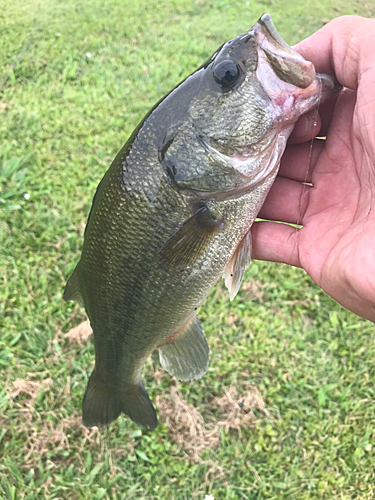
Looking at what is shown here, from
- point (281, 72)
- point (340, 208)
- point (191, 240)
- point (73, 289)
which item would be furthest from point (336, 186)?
point (73, 289)

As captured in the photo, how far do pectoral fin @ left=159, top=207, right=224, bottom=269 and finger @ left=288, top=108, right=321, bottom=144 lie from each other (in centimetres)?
55

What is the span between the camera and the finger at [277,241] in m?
2.03

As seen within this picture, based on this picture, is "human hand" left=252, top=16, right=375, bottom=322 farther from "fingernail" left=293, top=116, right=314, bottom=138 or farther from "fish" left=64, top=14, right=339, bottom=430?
"fish" left=64, top=14, right=339, bottom=430

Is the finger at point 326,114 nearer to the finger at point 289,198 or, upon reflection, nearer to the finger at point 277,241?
the finger at point 289,198

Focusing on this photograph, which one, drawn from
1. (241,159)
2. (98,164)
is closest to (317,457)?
(241,159)

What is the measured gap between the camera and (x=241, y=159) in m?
1.51

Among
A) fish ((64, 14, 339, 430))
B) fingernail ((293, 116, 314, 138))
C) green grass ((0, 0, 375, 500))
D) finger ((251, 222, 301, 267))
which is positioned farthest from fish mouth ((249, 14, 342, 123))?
green grass ((0, 0, 375, 500))

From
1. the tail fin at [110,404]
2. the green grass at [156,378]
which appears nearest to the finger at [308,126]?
the tail fin at [110,404]

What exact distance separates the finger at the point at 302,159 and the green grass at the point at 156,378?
1388 mm

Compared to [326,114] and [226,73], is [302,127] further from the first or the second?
[226,73]

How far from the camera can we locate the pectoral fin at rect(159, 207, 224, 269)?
5.08 ft

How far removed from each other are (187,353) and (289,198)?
3.04 feet

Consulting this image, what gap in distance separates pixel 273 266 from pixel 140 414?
1.69m

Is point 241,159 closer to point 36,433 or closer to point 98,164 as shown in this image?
point 36,433
